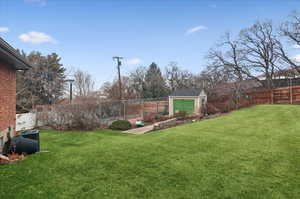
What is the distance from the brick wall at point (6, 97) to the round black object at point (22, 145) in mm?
582

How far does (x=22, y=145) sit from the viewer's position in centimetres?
457

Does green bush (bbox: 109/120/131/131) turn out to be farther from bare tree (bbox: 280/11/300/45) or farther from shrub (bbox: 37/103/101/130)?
bare tree (bbox: 280/11/300/45)

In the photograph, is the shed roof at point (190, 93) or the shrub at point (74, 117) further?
the shed roof at point (190, 93)

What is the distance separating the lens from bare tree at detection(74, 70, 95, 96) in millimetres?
28328

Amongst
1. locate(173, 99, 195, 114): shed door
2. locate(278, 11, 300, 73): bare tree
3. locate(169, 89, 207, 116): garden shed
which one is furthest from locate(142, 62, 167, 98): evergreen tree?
locate(278, 11, 300, 73): bare tree

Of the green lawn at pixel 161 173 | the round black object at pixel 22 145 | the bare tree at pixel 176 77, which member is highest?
the bare tree at pixel 176 77

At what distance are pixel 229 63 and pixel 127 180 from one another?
25.8 metres

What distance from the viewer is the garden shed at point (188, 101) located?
50.0 ft

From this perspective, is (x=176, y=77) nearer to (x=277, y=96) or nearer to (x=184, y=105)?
(x=277, y=96)

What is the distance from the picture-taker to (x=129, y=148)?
5.27 m

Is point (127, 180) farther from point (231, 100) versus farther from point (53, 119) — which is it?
point (231, 100)

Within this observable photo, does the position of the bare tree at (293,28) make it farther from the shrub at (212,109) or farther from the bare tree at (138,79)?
the bare tree at (138,79)

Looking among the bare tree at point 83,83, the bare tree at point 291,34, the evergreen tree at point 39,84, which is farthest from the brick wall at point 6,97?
the bare tree at point 291,34

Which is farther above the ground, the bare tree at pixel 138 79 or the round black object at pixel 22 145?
the bare tree at pixel 138 79
